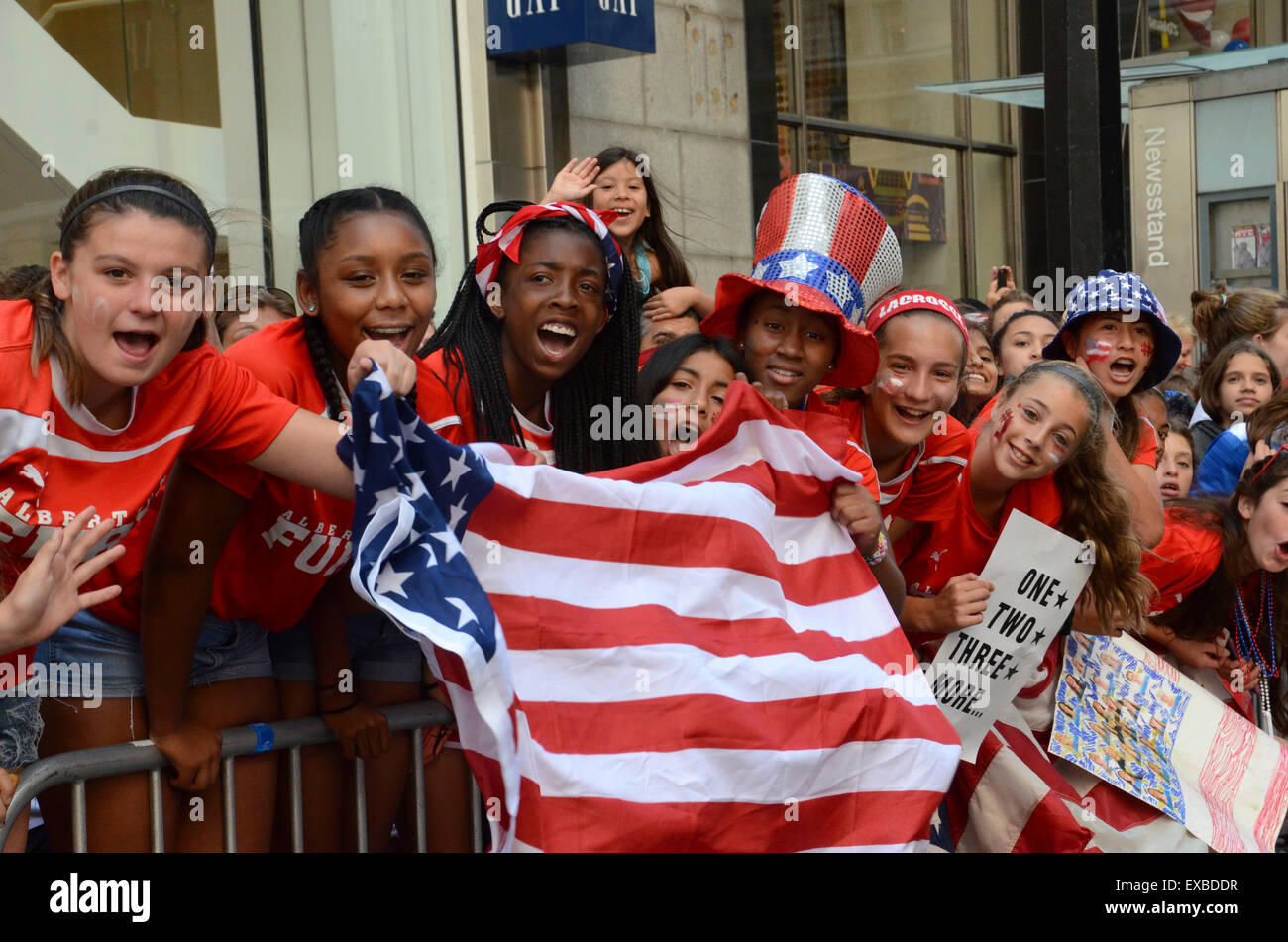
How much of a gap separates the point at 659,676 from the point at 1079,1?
6845 mm

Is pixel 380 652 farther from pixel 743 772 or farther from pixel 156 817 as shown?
pixel 743 772

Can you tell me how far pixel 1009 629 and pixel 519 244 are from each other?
1.73 meters

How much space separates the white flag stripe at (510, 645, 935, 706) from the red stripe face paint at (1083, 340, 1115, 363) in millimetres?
2100

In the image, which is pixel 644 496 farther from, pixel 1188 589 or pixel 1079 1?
pixel 1079 1

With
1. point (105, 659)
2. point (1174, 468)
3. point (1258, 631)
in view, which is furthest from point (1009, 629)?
point (1174, 468)

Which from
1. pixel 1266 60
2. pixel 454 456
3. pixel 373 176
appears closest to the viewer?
pixel 454 456

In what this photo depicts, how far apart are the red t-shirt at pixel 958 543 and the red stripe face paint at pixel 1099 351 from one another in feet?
3.02

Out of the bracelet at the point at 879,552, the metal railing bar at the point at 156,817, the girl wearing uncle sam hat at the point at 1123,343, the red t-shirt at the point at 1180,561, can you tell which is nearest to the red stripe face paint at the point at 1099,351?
the girl wearing uncle sam hat at the point at 1123,343

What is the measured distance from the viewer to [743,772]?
303 cm

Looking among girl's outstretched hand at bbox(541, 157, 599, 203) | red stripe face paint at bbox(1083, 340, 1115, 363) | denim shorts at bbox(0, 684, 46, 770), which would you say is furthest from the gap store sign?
denim shorts at bbox(0, 684, 46, 770)

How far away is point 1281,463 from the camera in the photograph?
508cm

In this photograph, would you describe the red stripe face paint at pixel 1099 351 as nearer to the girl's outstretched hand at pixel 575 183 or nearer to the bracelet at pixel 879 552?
the bracelet at pixel 879 552

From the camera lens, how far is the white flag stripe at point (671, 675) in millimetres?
2953
